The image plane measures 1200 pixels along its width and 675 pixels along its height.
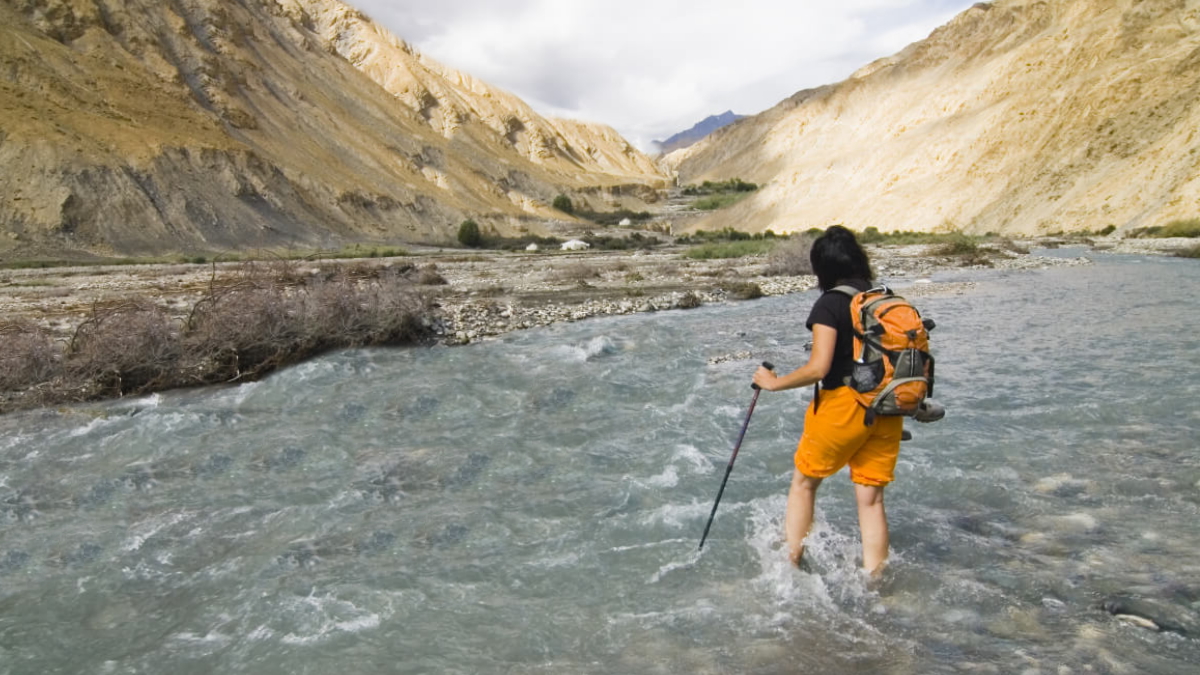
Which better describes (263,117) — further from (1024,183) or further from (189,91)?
(1024,183)

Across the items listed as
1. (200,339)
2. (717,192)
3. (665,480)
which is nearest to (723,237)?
(717,192)

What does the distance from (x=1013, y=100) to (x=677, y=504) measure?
231ft

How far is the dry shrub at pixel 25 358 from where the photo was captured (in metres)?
12.2

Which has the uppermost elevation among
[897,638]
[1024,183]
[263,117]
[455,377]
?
[263,117]

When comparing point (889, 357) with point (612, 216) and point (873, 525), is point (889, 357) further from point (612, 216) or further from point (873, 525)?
point (612, 216)

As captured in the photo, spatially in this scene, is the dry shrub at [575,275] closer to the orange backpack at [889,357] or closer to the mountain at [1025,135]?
the orange backpack at [889,357]

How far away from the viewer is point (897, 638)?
4875 mm

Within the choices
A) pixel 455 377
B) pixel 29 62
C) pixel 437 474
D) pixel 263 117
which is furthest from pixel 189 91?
pixel 437 474

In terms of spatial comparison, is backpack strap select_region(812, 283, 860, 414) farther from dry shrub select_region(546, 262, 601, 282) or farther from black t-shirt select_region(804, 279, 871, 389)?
dry shrub select_region(546, 262, 601, 282)

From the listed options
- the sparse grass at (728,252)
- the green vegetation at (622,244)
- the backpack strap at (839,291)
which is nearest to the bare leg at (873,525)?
the backpack strap at (839,291)

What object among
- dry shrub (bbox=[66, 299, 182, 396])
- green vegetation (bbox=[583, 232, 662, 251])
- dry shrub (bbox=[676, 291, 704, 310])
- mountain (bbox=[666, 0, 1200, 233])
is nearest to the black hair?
dry shrub (bbox=[66, 299, 182, 396])

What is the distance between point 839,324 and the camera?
504 centimetres

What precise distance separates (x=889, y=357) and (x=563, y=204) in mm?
106313

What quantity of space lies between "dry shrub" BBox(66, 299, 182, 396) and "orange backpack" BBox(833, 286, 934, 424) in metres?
12.1
